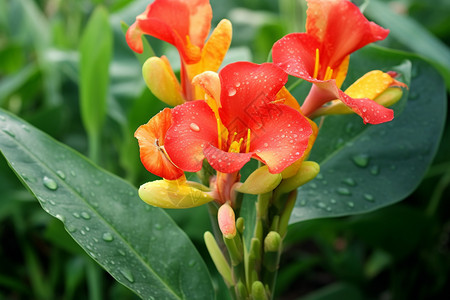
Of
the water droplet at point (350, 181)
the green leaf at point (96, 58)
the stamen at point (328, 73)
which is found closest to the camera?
the stamen at point (328, 73)

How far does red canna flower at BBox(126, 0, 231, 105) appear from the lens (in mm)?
608

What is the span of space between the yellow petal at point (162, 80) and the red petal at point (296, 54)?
0.15 meters

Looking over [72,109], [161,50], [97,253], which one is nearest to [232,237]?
[97,253]

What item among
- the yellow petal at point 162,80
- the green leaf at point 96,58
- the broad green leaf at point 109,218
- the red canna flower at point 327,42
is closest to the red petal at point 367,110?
the red canna flower at point 327,42

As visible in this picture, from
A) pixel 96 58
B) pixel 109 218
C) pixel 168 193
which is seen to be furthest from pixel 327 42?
pixel 96 58

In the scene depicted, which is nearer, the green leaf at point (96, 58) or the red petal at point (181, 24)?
the red petal at point (181, 24)

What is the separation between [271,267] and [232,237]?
87 millimetres

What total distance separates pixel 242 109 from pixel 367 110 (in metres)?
0.12

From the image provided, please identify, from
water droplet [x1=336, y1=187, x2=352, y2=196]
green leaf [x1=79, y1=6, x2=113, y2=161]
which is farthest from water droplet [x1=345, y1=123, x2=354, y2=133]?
green leaf [x1=79, y1=6, x2=113, y2=161]

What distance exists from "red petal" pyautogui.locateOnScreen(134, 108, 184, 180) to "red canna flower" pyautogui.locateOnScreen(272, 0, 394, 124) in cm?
13

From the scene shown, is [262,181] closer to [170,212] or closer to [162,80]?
[162,80]

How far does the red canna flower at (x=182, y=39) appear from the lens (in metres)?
0.61

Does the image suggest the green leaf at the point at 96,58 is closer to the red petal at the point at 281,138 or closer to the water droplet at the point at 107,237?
the water droplet at the point at 107,237

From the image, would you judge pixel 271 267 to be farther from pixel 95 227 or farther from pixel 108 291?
pixel 108 291
